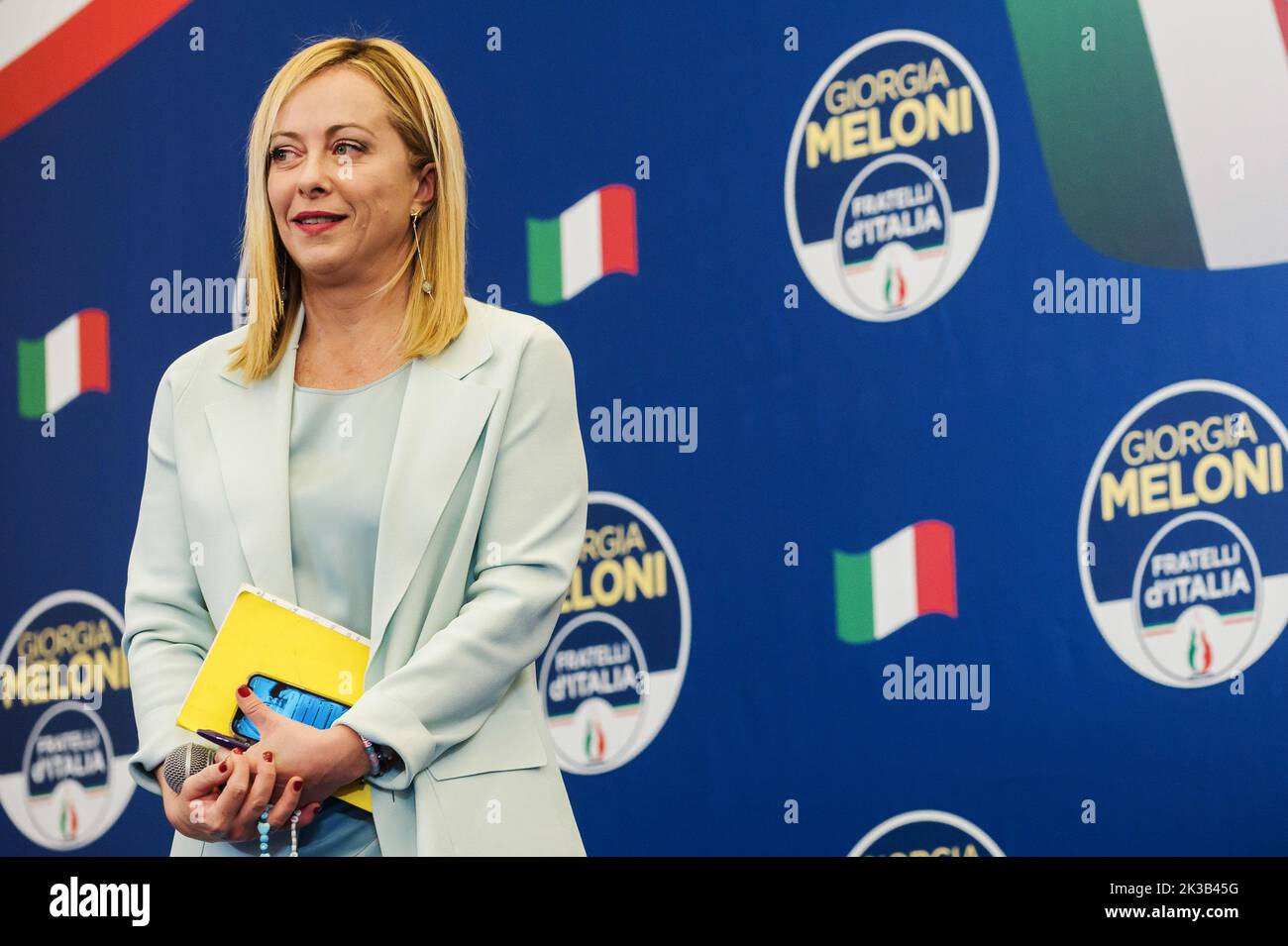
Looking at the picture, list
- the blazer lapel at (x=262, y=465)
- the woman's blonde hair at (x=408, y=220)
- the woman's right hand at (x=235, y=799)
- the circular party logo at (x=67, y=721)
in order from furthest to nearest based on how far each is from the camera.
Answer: the circular party logo at (x=67, y=721)
the woman's blonde hair at (x=408, y=220)
the blazer lapel at (x=262, y=465)
the woman's right hand at (x=235, y=799)

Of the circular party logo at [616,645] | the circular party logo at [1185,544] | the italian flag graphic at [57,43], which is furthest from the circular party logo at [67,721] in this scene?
the circular party logo at [1185,544]

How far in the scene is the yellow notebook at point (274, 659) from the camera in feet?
5.62

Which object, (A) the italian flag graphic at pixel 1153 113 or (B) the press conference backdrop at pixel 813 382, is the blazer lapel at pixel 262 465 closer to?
(B) the press conference backdrop at pixel 813 382

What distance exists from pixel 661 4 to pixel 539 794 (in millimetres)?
2473

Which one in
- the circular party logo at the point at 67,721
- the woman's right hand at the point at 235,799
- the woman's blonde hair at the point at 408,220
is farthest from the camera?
the circular party logo at the point at 67,721

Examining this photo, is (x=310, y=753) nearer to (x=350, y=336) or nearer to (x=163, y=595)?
(x=163, y=595)

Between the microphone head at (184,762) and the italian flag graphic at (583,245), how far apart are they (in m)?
2.03

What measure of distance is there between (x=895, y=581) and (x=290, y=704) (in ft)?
6.99

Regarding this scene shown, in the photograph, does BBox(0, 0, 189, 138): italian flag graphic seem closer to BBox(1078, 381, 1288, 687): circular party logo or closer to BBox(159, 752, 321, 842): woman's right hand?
BBox(159, 752, 321, 842): woman's right hand

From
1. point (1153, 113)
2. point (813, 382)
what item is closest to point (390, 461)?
point (813, 382)

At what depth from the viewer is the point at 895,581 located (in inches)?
140

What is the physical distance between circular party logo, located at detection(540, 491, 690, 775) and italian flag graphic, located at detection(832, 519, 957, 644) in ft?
1.40
